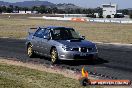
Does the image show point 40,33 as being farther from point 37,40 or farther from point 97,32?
point 97,32

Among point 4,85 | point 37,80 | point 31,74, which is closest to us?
point 4,85

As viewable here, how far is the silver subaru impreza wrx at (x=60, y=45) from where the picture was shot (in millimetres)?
16078

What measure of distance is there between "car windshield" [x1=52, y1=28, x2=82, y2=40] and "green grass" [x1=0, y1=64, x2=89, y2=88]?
11.0 ft

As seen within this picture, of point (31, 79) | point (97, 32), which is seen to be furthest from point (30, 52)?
point (97, 32)

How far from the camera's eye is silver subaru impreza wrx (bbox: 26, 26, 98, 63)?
633 inches

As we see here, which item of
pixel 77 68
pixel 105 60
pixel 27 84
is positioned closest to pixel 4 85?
pixel 27 84

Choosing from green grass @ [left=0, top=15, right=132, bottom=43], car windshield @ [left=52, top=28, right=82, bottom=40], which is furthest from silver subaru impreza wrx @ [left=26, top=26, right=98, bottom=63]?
green grass @ [left=0, top=15, right=132, bottom=43]

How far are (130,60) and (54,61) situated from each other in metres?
3.64

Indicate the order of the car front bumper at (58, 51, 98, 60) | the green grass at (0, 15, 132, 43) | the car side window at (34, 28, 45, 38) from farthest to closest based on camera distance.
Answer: the green grass at (0, 15, 132, 43), the car side window at (34, 28, 45, 38), the car front bumper at (58, 51, 98, 60)

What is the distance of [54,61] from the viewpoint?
16547 millimetres

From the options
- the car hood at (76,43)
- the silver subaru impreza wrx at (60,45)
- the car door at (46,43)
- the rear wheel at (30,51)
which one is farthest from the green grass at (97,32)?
the car hood at (76,43)

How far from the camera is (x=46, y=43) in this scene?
1731cm

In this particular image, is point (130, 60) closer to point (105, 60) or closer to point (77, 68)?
point (105, 60)

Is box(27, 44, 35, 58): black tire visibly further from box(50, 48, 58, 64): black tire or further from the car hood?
the car hood
